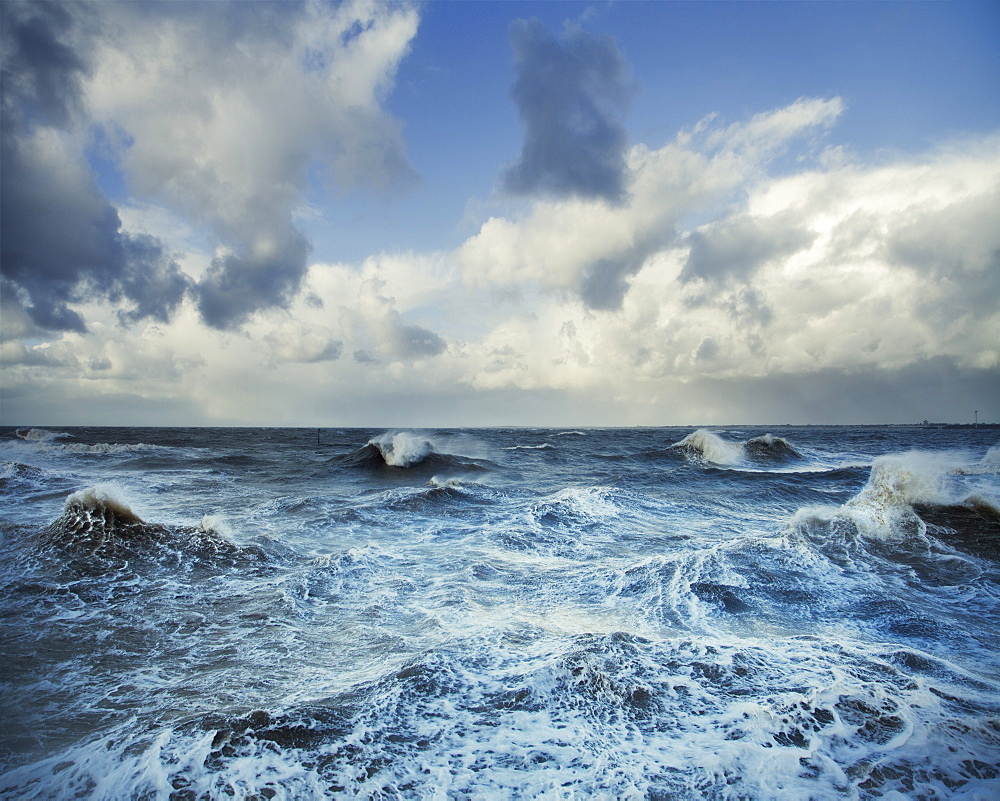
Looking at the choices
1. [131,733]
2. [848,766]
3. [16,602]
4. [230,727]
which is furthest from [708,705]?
[16,602]

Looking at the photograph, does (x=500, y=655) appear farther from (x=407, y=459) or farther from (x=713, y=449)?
(x=713, y=449)

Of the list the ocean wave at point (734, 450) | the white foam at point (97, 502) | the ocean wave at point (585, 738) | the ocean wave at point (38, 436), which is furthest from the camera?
the ocean wave at point (38, 436)

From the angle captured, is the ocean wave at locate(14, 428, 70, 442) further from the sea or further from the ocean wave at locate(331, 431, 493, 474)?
the sea

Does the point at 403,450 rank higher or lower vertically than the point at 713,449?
higher

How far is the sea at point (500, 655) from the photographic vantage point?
365cm

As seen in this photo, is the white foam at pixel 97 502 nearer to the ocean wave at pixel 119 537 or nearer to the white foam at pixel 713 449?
the ocean wave at pixel 119 537

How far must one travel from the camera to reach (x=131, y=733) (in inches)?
159

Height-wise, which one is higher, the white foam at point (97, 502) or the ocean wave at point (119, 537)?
the white foam at point (97, 502)

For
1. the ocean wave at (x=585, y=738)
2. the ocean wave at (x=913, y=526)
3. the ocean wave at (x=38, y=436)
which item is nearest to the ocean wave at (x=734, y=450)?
the ocean wave at (x=913, y=526)

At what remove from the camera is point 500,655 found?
5578 mm

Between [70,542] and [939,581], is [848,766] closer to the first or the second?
[939,581]

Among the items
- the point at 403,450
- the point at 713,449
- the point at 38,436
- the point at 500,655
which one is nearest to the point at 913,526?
the point at 500,655

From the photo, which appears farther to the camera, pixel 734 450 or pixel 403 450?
pixel 734 450

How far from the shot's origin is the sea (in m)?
3.65
